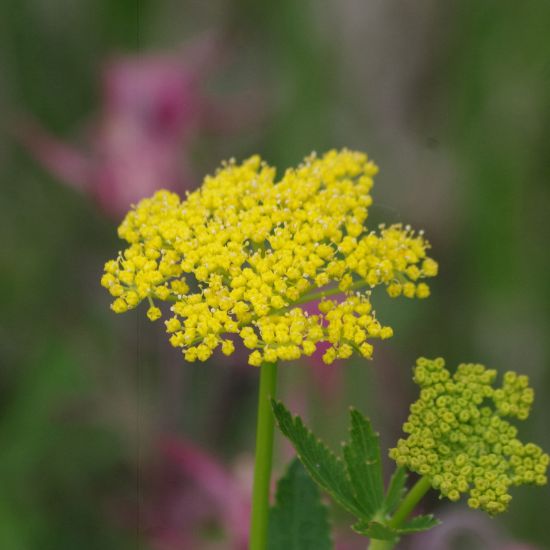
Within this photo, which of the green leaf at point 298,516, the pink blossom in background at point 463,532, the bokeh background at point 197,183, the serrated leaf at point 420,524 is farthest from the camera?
the bokeh background at point 197,183

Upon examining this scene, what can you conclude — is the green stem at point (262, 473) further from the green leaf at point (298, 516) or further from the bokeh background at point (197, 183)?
the bokeh background at point (197, 183)

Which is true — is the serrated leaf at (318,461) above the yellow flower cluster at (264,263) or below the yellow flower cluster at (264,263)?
below

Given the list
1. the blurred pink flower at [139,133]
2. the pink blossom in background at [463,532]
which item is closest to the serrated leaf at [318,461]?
the pink blossom in background at [463,532]

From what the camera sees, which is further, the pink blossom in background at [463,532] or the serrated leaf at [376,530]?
the pink blossom in background at [463,532]

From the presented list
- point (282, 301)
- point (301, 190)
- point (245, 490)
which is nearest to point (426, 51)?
point (245, 490)

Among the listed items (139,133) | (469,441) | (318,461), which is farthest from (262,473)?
(139,133)

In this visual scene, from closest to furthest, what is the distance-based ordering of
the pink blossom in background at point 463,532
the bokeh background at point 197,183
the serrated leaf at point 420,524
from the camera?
the serrated leaf at point 420,524, the pink blossom in background at point 463,532, the bokeh background at point 197,183

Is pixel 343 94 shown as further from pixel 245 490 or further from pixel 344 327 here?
pixel 344 327
